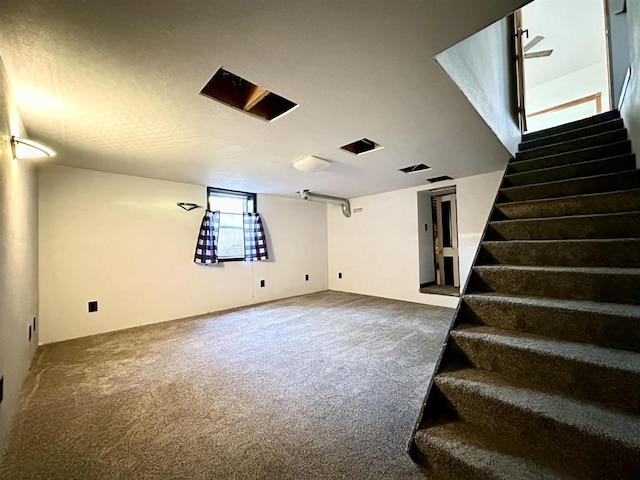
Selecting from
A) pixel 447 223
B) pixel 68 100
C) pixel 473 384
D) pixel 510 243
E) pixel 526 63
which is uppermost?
pixel 526 63

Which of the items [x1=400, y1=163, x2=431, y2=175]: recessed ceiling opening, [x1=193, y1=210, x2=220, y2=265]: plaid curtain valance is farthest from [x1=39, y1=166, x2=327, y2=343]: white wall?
[x1=400, y1=163, x2=431, y2=175]: recessed ceiling opening

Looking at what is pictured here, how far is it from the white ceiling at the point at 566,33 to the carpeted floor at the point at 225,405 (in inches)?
206

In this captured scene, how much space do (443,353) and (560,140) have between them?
10.5ft

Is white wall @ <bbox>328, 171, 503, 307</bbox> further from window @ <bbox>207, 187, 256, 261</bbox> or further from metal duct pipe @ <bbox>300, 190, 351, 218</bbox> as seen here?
window @ <bbox>207, 187, 256, 261</bbox>

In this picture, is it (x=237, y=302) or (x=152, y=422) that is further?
(x=237, y=302)

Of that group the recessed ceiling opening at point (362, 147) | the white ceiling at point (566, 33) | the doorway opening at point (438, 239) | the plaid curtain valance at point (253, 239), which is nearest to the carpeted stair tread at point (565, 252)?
the recessed ceiling opening at point (362, 147)

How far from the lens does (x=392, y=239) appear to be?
15.9 feet

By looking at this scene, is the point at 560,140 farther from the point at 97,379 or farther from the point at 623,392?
the point at 97,379

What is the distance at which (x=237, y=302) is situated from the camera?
4.43 meters

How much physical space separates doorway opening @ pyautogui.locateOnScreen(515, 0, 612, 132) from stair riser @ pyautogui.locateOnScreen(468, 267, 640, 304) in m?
3.03

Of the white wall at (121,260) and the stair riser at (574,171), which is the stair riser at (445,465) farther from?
the white wall at (121,260)

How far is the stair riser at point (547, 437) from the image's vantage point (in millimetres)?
880

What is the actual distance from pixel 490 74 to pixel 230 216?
401cm

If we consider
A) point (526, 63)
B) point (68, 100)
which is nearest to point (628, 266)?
point (68, 100)
